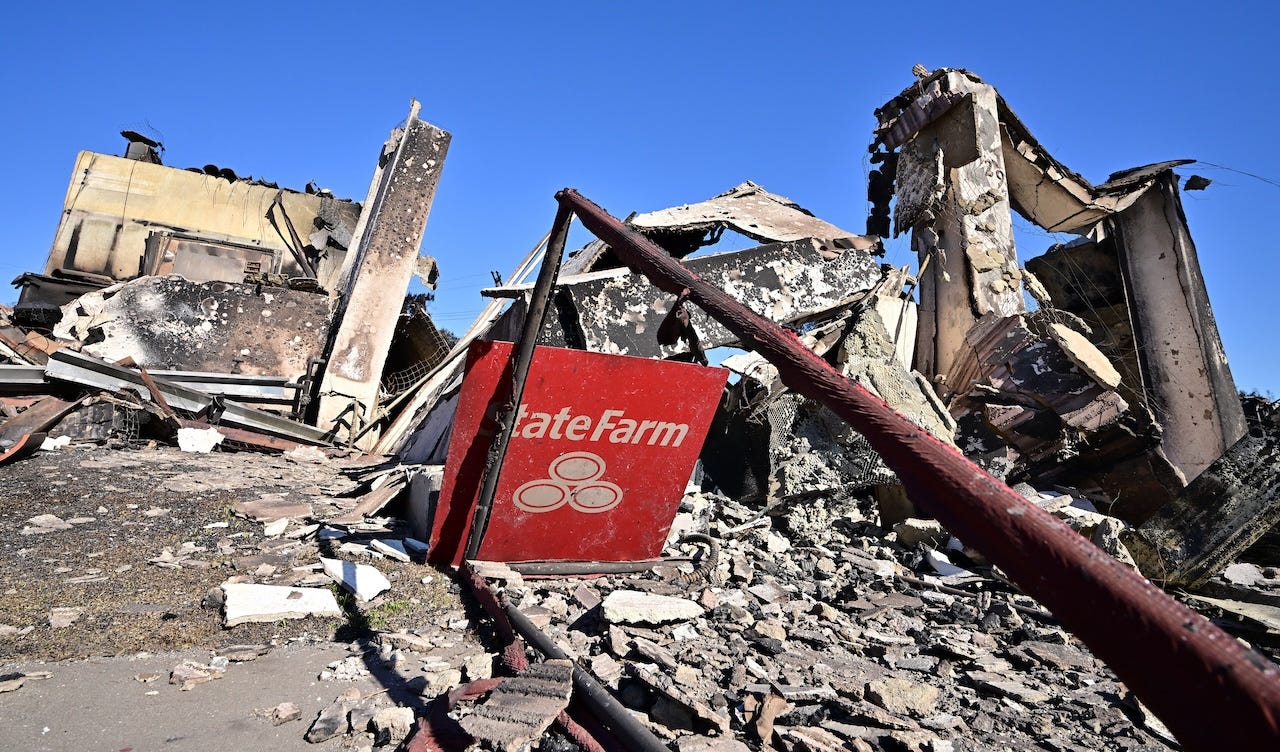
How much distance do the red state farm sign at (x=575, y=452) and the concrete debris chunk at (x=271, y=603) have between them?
0.61 m

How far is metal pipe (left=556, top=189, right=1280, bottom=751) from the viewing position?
1.77 ft

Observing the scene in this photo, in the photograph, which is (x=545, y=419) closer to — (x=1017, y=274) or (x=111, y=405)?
(x=111, y=405)

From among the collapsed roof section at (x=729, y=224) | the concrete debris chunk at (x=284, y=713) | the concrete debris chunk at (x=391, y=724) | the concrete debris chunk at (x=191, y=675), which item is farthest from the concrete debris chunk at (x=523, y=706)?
the collapsed roof section at (x=729, y=224)

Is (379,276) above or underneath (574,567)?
above

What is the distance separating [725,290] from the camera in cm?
526

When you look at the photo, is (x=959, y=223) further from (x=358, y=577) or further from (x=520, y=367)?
(x=358, y=577)

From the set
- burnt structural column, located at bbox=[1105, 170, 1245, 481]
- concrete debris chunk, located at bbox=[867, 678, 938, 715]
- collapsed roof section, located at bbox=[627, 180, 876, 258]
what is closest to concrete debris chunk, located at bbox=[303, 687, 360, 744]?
concrete debris chunk, located at bbox=[867, 678, 938, 715]

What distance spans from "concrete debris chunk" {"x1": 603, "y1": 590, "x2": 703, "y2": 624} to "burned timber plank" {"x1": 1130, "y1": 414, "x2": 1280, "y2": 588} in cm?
301

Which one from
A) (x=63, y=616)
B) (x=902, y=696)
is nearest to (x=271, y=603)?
(x=63, y=616)

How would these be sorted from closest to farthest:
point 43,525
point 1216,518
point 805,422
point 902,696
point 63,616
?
point 902,696 → point 63,616 → point 43,525 → point 1216,518 → point 805,422

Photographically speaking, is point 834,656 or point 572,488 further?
point 572,488

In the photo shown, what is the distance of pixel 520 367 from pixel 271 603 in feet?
4.08

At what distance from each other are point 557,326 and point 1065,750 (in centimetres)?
390

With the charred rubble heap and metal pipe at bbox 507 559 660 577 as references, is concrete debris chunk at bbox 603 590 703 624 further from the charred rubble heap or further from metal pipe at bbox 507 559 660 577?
metal pipe at bbox 507 559 660 577
